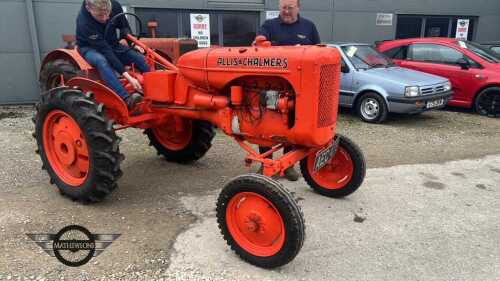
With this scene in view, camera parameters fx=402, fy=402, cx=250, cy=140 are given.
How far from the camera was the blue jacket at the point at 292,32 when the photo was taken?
13.1 feet

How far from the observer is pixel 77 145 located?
3.76 m

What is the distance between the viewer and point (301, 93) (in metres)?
2.90

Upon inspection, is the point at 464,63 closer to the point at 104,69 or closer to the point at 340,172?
the point at 340,172

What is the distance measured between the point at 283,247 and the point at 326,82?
123cm

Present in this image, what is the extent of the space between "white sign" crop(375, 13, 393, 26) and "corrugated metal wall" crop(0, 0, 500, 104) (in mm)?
109

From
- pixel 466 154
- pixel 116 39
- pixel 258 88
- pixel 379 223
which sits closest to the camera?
pixel 258 88

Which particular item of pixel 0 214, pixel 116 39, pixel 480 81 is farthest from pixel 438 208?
pixel 480 81

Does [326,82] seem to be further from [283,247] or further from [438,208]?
[438,208]

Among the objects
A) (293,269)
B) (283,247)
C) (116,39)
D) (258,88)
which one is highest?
(116,39)

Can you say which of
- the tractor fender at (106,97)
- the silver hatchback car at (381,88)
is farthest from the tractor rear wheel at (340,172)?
the silver hatchback car at (381,88)

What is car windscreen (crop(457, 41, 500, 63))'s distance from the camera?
8039 mm

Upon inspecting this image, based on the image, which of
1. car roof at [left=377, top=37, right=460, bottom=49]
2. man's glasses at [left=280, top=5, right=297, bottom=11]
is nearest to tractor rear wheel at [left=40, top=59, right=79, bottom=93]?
man's glasses at [left=280, top=5, right=297, bottom=11]

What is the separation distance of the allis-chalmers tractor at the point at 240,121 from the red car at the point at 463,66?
5.49m

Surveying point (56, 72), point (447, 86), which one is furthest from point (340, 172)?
point (447, 86)
